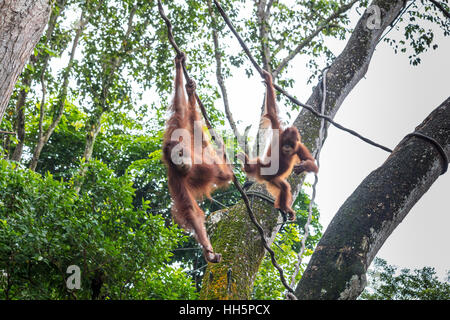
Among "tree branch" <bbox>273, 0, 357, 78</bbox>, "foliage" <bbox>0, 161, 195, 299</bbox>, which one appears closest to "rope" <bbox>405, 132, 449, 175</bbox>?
"foliage" <bbox>0, 161, 195, 299</bbox>

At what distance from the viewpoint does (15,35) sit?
7.61 feet

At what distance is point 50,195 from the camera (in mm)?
5203

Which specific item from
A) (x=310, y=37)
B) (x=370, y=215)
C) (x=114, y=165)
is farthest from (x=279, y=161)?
(x=114, y=165)

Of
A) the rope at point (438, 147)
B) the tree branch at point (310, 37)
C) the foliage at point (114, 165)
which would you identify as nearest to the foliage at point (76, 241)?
the foliage at point (114, 165)

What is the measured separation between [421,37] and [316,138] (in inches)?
149

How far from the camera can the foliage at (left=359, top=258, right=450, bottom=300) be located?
8.19 m

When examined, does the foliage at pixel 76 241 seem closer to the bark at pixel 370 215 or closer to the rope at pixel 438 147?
the bark at pixel 370 215

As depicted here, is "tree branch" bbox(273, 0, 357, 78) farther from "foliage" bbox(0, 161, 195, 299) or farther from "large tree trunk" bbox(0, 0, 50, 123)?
"large tree trunk" bbox(0, 0, 50, 123)

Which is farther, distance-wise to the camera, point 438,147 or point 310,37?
point 310,37

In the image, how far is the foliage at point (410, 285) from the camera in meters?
8.19

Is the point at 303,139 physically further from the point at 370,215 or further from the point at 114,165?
the point at 114,165

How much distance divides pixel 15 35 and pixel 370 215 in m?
1.96

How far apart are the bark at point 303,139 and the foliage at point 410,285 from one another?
17.7 ft

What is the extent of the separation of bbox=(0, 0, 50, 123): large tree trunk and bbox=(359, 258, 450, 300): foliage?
7.95 m
